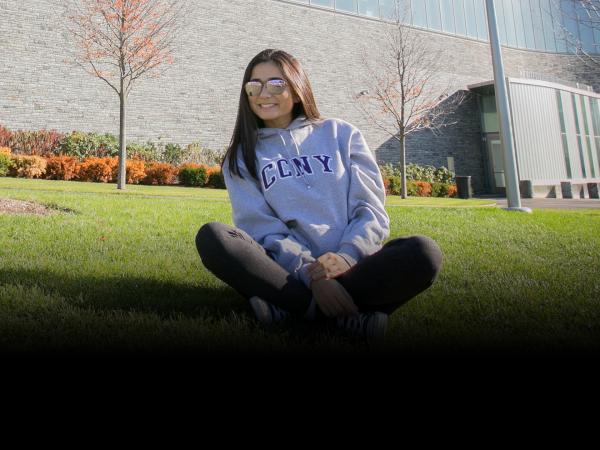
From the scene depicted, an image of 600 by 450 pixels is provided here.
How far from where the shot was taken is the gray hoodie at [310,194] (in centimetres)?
243

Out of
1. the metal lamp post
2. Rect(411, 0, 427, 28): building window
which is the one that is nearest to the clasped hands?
the metal lamp post

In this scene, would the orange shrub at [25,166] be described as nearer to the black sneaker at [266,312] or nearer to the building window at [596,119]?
the black sneaker at [266,312]

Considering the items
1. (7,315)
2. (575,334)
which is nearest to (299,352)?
(575,334)

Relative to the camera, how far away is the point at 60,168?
1322 centimetres

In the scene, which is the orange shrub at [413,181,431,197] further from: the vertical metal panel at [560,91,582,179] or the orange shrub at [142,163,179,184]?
the orange shrub at [142,163,179,184]

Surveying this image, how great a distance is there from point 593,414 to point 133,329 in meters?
1.66

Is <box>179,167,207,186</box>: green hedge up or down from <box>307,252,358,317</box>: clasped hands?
up

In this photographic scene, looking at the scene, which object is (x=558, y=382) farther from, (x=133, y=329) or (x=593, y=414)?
(x=133, y=329)

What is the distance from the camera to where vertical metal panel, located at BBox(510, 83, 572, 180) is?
77.6 feet

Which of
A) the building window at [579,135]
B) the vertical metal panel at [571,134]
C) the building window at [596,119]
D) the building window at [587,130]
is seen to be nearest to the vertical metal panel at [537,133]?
the vertical metal panel at [571,134]

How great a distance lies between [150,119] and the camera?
60.3 feet

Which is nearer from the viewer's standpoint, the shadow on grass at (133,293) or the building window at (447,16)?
the shadow on grass at (133,293)

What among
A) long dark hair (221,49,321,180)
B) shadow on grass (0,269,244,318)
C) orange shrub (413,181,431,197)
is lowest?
shadow on grass (0,269,244,318)

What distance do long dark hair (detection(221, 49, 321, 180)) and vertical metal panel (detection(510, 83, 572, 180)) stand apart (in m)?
22.8
